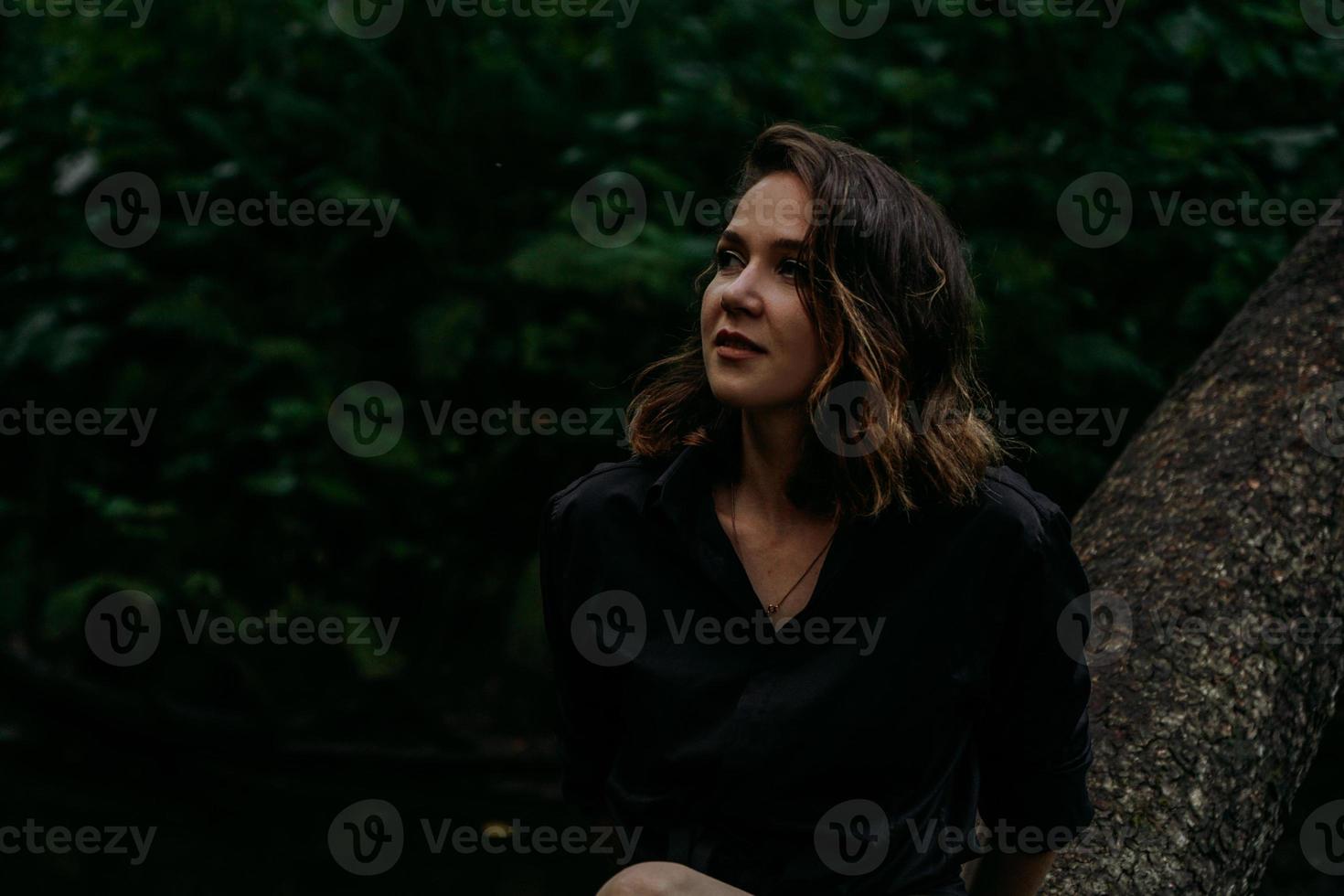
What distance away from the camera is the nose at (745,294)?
194 centimetres

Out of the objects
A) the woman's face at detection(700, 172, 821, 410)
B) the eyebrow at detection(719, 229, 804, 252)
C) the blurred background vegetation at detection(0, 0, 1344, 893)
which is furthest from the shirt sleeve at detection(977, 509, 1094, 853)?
the blurred background vegetation at detection(0, 0, 1344, 893)

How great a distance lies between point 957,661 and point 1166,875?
0.81m

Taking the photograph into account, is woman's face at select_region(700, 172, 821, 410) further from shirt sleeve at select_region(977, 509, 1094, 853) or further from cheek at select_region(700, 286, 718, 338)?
shirt sleeve at select_region(977, 509, 1094, 853)

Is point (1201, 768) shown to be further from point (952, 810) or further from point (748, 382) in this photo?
point (748, 382)

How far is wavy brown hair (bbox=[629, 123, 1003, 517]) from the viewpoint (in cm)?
193

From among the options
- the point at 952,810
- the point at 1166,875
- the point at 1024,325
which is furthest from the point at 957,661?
the point at 1024,325

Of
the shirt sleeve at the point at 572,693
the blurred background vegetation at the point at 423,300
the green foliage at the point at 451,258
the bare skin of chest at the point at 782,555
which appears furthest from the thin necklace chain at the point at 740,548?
the green foliage at the point at 451,258

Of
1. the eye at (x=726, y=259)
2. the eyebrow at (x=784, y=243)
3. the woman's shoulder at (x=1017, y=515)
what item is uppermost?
the eyebrow at (x=784, y=243)

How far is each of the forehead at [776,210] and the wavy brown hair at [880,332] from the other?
17 millimetres

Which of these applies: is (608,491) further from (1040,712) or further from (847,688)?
(1040,712)

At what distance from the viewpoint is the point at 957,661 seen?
1.95 metres

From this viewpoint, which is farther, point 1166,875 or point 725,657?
point 1166,875

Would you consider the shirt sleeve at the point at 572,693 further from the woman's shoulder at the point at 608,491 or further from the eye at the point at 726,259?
the eye at the point at 726,259

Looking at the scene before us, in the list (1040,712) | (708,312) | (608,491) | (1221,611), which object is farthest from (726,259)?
(1221,611)
